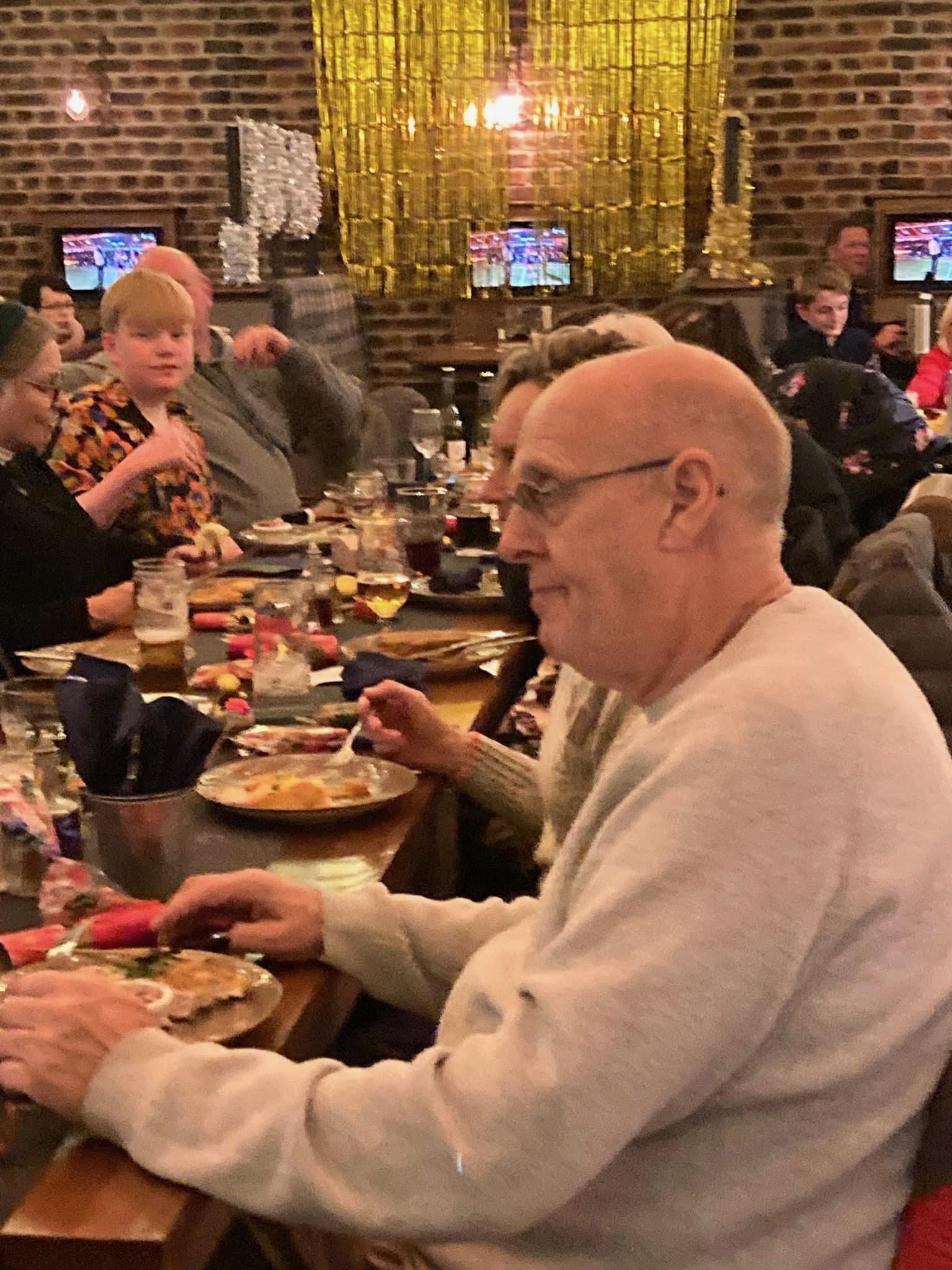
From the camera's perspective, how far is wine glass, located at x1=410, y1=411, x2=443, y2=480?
446 cm

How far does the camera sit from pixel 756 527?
1.09 meters

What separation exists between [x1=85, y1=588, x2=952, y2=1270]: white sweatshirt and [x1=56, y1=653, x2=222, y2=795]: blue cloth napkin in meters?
0.38

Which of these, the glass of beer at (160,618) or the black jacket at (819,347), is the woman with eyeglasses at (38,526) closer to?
the glass of beer at (160,618)

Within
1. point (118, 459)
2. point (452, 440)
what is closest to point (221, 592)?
point (118, 459)

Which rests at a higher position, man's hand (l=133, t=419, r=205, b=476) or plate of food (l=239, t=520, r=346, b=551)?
man's hand (l=133, t=419, r=205, b=476)

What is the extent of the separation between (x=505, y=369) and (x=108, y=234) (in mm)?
6402

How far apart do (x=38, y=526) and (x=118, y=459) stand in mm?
656

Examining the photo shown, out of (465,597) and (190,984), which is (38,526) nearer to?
(465,597)

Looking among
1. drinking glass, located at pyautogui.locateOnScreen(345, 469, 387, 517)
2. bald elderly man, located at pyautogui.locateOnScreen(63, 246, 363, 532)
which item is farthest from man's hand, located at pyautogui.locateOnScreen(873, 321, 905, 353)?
drinking glass, located at pyautogui.locateOnScreen(345, 469, 387, 517)

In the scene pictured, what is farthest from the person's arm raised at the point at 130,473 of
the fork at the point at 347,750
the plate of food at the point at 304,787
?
the plate of food at the point at 304,787

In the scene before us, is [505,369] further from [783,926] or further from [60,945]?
[783,926]

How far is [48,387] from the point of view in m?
2.97

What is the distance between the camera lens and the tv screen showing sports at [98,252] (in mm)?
7898

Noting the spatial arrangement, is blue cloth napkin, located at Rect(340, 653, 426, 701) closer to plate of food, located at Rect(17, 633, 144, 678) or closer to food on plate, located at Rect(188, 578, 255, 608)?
plate of food, located at Rect(17, 633, 144, 678)
